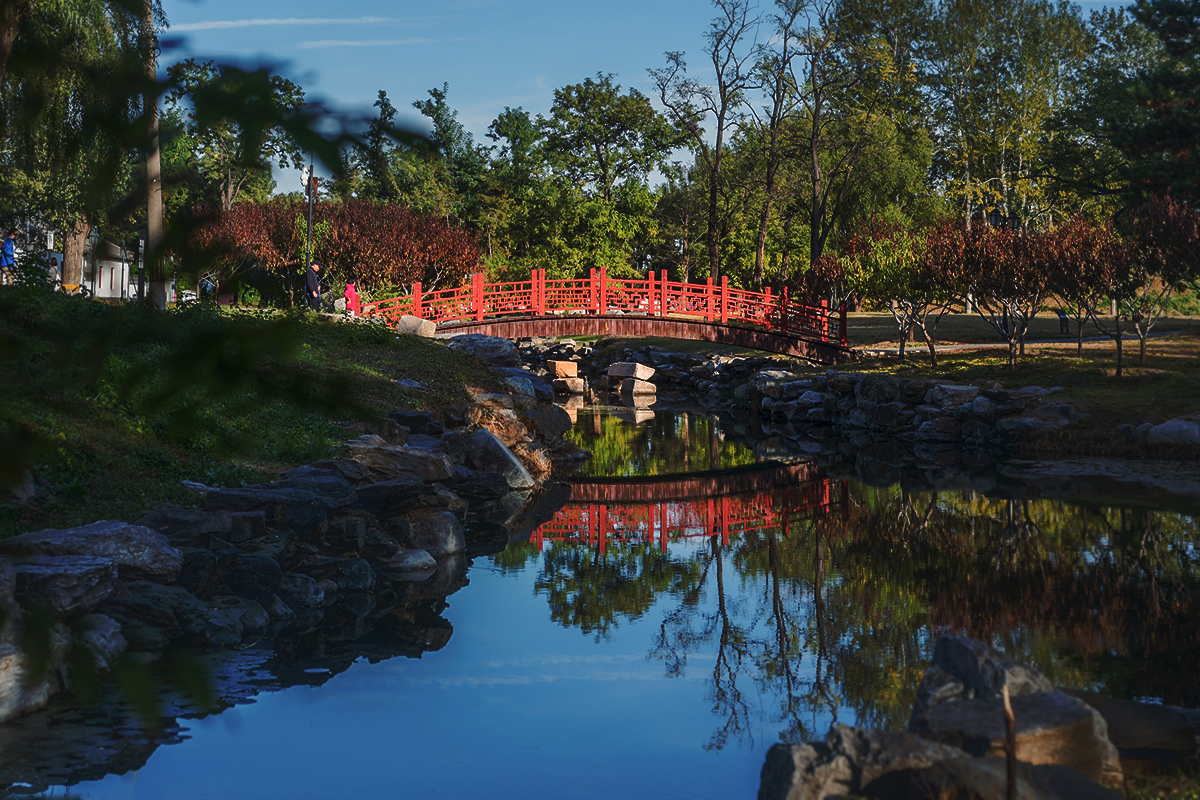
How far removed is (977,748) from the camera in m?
4.54

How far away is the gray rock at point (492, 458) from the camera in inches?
592

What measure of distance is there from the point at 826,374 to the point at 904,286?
3.27 meters

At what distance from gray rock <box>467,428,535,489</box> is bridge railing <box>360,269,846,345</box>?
14.8 m

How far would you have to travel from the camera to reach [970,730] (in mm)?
4621

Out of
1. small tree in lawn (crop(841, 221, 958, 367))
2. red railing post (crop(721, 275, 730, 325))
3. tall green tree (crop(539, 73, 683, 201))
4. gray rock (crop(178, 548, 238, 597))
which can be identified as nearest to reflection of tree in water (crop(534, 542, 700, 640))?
gray rock (crop(178, 548, 238, 597))

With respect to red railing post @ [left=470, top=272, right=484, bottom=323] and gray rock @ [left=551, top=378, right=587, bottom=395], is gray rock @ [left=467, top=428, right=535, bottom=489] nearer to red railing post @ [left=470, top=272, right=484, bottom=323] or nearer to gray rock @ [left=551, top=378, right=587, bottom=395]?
red railing post @ [left=470, top=272, right=484, bottom=323]

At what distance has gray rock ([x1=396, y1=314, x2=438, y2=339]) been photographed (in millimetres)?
27672

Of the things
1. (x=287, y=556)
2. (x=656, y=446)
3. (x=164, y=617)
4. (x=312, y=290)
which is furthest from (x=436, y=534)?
(x=656, y=446)

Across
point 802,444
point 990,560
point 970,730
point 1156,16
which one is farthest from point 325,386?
point 1156,16

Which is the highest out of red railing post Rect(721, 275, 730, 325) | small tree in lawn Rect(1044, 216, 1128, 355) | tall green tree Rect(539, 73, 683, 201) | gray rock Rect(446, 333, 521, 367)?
tall green tree Rect(539, 73, 683, 201)

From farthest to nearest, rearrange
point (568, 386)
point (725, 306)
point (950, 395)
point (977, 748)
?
point (568, 386)
point (725, 306)
point (950, 395)
point (977, 748)

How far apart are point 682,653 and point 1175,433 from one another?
1231cm

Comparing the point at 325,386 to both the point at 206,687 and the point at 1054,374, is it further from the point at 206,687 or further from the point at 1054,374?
the point at 1054,374

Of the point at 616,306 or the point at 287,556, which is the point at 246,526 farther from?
the point at 616,306
